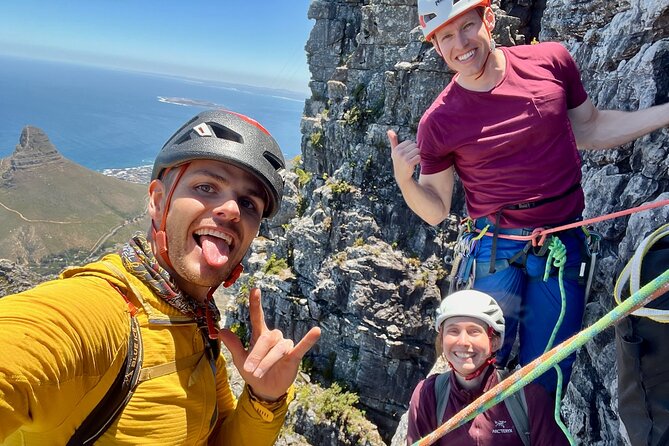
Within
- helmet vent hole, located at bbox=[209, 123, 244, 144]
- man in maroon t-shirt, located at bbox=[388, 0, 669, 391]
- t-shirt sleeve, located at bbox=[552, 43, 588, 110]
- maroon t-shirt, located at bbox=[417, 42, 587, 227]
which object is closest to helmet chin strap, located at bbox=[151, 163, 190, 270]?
helmet vent hole, located at bbox=[209, 123, 244, 144]

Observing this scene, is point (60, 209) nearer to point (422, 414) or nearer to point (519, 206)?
point (422, 414)

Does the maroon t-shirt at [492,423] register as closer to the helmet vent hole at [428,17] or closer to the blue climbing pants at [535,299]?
the blue climbing pants at [535,299]

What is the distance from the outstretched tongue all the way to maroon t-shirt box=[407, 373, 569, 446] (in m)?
2.38

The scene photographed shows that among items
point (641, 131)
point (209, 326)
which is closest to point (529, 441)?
point (209, 326)

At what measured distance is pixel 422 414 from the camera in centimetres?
376

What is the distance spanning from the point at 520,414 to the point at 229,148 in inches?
122

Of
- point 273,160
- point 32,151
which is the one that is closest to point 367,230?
point 273,160

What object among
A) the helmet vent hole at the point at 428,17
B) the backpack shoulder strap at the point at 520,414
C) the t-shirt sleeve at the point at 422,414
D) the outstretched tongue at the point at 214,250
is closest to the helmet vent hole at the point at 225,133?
the outstretched tongue at the point at 214,250

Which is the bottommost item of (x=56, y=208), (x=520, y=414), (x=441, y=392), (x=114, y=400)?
(x=56, y=208)

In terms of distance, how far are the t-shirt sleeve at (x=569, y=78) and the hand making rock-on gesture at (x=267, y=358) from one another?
3.47m

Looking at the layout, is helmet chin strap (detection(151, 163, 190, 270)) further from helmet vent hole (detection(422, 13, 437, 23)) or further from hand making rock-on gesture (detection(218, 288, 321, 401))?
helmet vent hole (detection(422, 13, 437, 23))

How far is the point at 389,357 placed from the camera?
24.8 metres

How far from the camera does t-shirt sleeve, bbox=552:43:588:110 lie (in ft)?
13.4

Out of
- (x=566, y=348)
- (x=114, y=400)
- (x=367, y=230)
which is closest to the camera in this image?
(x=114, y=400)
